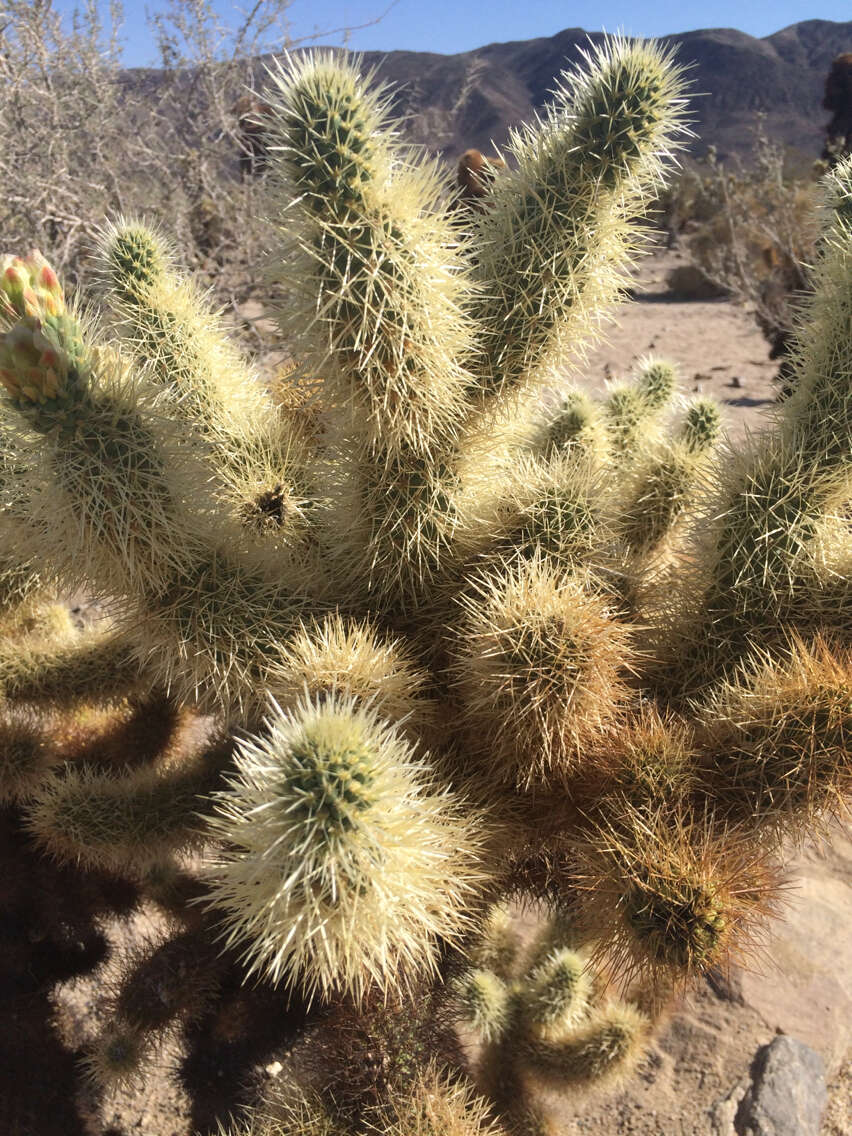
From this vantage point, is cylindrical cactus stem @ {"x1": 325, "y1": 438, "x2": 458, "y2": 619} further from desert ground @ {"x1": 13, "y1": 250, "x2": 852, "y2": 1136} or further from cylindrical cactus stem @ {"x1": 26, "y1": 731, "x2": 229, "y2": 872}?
desert ground @ {"x1": 13, "y1": 250, "x2": 852, "y2": 1136}

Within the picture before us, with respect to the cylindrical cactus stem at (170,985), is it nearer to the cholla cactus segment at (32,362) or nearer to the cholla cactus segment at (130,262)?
the cholla cactus segment at (32,362)

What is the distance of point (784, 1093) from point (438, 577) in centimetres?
201

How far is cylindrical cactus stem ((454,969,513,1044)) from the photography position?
8.07 feet

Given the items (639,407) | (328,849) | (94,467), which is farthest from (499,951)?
(94,467)

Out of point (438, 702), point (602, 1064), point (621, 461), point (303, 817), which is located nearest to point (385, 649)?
point (438, 702)

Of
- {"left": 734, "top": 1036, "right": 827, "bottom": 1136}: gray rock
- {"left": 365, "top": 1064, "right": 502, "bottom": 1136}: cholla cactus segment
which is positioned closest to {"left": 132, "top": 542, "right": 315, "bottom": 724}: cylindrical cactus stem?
{"left": 365, "top": 1064, "right": 502, "bottom": 1136}: cholla cactus segment

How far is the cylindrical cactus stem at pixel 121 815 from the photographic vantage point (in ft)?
6.18

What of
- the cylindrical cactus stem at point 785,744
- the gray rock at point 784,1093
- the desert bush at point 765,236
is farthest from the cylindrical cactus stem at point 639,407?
the desert bush at point 765,236

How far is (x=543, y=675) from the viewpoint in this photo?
138cm

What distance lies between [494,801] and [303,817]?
731mm

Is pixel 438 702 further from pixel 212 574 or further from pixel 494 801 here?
pixel 212 574

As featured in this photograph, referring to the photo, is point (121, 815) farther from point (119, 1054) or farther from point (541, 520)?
point (541, 520)

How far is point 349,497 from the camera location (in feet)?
5.62

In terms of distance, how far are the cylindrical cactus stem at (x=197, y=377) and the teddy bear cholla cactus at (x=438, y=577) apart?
0.5 inches
